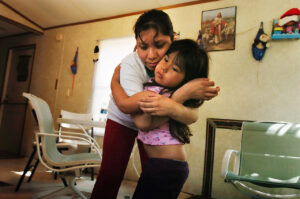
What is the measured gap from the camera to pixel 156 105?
0.61 metres

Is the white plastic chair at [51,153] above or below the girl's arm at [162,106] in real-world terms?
below

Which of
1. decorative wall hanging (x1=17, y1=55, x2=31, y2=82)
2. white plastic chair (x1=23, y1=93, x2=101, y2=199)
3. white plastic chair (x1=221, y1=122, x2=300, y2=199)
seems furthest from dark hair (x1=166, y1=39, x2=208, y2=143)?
decorative wall hanging (x1=17, y1=55, x2=31, y2=82)

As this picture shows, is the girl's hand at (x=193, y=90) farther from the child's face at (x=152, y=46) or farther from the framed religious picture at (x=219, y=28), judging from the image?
the framed religious picture at (x=219, y=28)

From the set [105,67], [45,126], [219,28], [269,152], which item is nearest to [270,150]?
[269,152]

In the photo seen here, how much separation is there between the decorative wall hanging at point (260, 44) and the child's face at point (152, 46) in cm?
227

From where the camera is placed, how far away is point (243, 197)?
2574 mm

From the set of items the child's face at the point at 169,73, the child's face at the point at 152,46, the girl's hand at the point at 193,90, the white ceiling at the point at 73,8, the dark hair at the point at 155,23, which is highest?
the white ceiling at the point at 73,8

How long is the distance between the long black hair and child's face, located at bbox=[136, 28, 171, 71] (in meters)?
0.03

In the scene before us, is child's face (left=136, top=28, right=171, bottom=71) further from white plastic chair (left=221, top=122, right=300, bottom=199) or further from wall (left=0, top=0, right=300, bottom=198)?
wall (left=0, top=0, right=300, bottom=198)

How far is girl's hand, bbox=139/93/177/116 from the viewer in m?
0.61

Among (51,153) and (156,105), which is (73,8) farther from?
(156,105)

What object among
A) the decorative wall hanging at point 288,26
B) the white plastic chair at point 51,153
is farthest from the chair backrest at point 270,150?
the white plastic chair at point 51,153

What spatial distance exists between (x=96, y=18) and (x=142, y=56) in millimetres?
3637

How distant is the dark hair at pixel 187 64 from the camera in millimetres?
696
